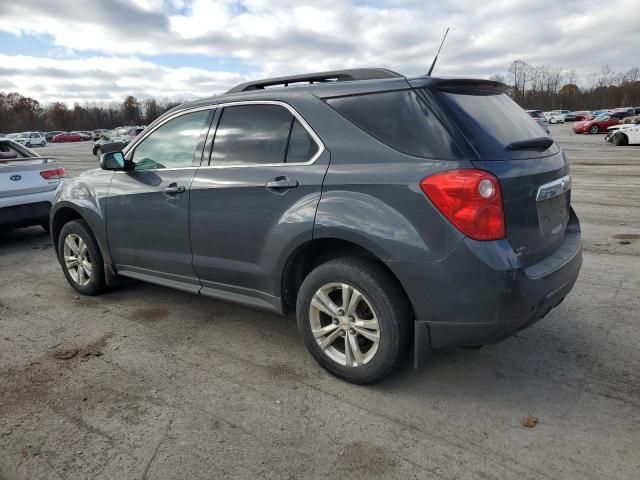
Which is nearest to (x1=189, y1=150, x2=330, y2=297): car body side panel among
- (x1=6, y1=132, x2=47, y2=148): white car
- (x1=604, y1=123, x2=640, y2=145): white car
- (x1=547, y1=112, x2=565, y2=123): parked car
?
(x1=604, y1=123, x2=640, y2=145): white car

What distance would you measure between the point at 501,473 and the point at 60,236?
14.8ft

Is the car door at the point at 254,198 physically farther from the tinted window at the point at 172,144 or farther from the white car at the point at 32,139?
the white car at the point at 32,139

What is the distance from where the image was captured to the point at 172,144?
13.6 feet

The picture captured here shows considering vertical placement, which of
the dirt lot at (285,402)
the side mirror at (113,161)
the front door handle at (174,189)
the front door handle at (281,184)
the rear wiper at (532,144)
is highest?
the rear wiper at (532,144)

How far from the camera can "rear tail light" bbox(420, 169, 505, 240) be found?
2652mm

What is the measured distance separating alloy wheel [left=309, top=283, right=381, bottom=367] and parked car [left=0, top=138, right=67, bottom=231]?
5567 millimetres

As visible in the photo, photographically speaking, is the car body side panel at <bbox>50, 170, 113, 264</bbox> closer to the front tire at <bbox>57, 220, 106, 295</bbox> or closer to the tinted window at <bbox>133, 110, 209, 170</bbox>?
the front tire at <bbox>57, 220, 106, 295</bbox>

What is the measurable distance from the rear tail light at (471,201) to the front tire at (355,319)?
0.54m

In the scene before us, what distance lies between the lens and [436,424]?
2.80 m

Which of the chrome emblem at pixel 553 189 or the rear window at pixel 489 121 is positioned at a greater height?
the rear window at pixel 489 121

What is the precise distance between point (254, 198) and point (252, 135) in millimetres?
479

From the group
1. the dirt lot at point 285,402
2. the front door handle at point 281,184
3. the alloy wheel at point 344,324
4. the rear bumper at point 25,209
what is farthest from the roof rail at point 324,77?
Result: the rear bumper at point 25,209

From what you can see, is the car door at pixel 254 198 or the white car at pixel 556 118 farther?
the white car at pixel 556 118

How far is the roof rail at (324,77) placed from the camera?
3318mm
